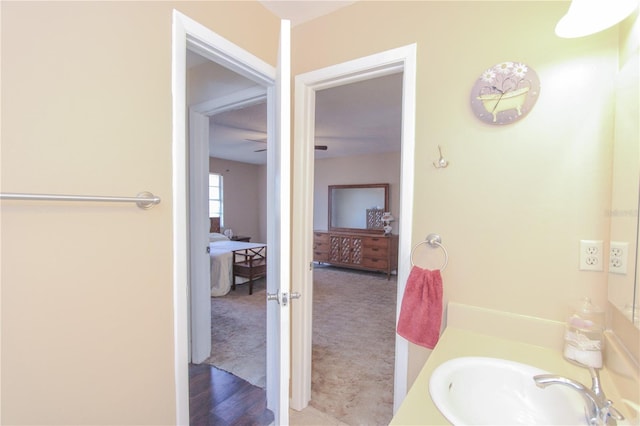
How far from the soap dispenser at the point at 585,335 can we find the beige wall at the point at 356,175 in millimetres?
4353

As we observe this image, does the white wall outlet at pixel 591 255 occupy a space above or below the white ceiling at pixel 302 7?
below

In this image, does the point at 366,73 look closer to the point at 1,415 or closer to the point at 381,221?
the point at 1,415

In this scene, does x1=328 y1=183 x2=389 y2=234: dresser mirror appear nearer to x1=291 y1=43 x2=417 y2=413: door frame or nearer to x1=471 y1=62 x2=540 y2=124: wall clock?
x1=291 y1=43 x2=417 y2=413: door frame

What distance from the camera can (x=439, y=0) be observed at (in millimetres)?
1313

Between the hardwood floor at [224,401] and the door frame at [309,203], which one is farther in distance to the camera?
the hardwood floor at [224,401]

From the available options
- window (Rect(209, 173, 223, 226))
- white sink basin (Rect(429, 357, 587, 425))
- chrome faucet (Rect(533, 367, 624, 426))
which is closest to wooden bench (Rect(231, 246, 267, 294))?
window (Rect(209, 173, 223, 226))

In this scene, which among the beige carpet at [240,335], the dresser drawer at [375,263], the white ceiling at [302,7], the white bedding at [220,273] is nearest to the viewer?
the white ceiling at [302,7]

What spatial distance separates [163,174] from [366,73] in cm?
111

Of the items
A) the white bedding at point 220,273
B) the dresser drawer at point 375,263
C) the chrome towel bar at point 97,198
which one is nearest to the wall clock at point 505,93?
the chrome towel bar at point 97,198

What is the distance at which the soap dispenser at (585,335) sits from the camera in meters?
0.96

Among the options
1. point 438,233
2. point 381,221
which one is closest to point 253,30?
point 438,233

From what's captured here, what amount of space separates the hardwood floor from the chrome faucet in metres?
1.57

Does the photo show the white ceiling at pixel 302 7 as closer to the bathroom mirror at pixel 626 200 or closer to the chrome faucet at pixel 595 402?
the bathroom mirror at pixel 626 200

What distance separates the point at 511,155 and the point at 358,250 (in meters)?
4.43
